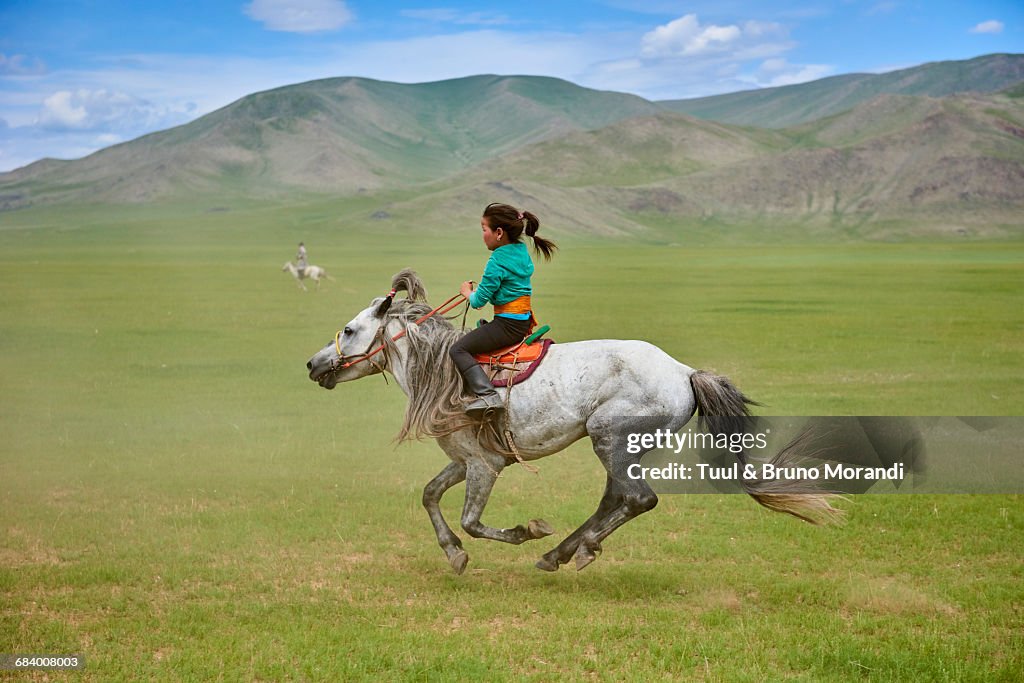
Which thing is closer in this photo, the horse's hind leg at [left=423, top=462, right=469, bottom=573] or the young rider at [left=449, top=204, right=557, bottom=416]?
the young rider at [left=449, top=204, right=557, bottom=416]

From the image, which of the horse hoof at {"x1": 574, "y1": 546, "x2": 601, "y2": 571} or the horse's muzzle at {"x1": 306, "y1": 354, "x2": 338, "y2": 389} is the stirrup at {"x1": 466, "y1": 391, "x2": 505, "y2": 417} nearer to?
the horse hoof at {"x1": 574, "y1": 546, "x2": 601, "y2": 571}

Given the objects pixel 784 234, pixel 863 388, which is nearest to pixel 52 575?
pixel 863 388

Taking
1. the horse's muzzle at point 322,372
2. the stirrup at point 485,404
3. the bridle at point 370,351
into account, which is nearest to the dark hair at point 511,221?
the bridle at point 370,351

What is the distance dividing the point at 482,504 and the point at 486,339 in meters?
1.30

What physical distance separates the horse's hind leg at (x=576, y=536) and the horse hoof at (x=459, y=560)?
0.61 metres

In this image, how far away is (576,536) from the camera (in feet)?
25.4

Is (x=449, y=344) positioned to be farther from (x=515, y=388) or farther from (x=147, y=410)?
(x=147, y=410)

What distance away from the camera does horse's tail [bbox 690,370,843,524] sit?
7441 millimetres

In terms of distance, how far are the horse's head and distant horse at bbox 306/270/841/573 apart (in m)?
0.04

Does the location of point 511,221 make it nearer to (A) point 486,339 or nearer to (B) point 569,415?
(A) point 486,339

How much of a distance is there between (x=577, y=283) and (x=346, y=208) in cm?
13027

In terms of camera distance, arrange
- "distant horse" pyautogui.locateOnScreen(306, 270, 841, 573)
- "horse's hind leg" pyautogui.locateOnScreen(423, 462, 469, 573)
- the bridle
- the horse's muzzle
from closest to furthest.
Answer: "distant horse" pyautogui.locateOnScreen(306, 270, 841, 573)
"horse's hind leg" pyautogui.locateOnScreen(423, 462, 469, 573)
the bridle
the horse's muzzle

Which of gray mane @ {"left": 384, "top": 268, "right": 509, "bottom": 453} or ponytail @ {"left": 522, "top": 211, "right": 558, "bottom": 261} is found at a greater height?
ponytail @ {"left": 522, "top": 211, "right": 558, "bottom": 261}

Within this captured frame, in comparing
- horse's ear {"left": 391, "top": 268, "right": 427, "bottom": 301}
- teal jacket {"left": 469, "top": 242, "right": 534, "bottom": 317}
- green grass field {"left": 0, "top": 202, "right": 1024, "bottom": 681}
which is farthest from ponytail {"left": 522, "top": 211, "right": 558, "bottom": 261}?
green grass field {"left": 0, "top": 202, "right": 1024, "bottom": 681}
